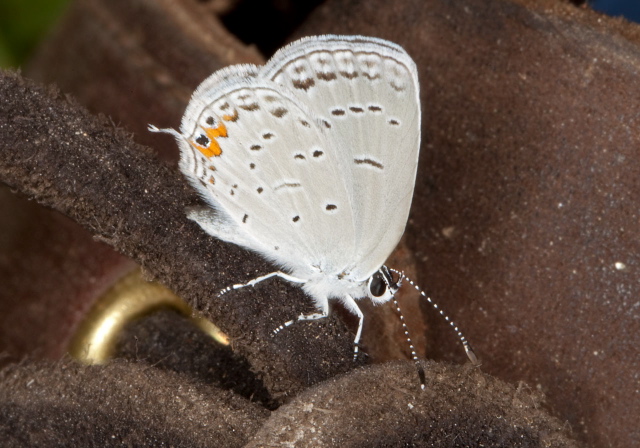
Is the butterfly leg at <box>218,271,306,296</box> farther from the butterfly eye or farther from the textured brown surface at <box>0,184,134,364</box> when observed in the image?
the textured brown surface at <box>0,184,134,364</box>

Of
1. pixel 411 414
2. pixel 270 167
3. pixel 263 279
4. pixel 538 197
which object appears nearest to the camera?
pixel 411 414

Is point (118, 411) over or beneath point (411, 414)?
beneath

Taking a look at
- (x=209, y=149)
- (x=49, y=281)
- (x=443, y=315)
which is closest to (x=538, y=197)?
(x=443, y=315)

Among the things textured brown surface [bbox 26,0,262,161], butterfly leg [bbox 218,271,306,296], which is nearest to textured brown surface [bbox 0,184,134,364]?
textured brown surface [bbox 26,0,262,161]

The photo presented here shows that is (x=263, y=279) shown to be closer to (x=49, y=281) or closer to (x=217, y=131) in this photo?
(x=217, y=131)

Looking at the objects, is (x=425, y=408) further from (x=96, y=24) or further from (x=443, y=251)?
(x=96, y=24)

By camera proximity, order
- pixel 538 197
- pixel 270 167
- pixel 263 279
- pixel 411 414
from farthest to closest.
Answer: pixel 270 167 → pixel 538 197 → pixel 263 279 → pixel 411 414
